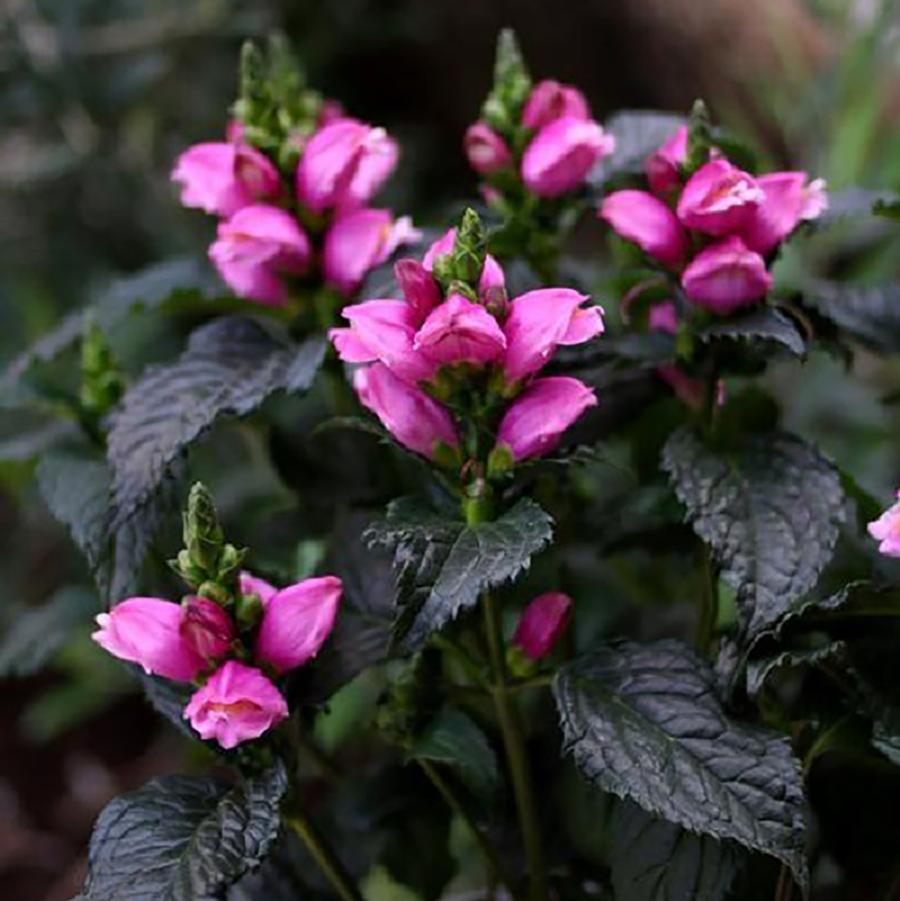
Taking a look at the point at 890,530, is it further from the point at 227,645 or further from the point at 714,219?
the point at 227,645

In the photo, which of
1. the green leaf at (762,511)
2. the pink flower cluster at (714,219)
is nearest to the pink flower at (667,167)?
the pink flower cluster at (714,219)

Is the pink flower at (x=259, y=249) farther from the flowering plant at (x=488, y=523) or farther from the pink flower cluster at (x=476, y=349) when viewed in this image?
the pink flower cluster at (x=476, y=349)

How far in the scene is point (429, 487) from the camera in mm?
780

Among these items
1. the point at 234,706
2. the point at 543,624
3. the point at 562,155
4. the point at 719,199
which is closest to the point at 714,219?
the point at 719,199

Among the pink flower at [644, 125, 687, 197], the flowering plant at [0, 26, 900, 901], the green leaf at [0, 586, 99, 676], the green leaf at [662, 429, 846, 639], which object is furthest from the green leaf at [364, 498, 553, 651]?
the green leaf at [0, 586, 99, 676]

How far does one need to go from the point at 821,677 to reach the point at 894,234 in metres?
0.75

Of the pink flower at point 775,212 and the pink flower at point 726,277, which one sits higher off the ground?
the pink flower at point 775,212

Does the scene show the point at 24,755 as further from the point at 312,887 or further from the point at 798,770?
the point at 798,770

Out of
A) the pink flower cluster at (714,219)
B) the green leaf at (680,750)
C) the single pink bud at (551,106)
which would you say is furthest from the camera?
the single pink bud at (551,106)

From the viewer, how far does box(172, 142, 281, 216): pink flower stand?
0.79 metres

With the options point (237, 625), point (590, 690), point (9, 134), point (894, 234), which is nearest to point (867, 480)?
point (894, 234)

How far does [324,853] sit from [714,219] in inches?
14.8

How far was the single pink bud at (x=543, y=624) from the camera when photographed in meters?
0.75

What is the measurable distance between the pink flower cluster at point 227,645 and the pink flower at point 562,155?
27 cm
